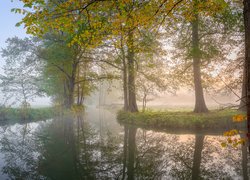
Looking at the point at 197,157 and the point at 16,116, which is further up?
the point at 16,116

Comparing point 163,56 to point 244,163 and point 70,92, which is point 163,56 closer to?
point 70,92

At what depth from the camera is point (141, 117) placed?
17125mm

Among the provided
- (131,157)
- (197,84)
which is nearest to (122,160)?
(131,157)

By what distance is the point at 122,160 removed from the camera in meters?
7.36

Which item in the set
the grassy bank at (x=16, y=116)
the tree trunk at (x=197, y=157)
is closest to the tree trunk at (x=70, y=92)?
the grassy bank at (x=16, y=116)

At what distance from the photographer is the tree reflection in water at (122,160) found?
19.7 ft

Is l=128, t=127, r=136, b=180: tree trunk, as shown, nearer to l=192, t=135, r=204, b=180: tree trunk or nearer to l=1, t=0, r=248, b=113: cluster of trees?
l=192, t=135, r=204, b=180: tree trunk

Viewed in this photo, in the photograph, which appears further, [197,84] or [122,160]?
[197,84]

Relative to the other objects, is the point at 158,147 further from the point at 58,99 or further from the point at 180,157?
the point at 58,99

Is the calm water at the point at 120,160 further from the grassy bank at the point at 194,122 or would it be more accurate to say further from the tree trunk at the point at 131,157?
the grassy bank at the point at 194,122

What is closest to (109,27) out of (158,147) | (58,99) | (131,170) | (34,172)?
(131,170)

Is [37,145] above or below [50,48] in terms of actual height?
below

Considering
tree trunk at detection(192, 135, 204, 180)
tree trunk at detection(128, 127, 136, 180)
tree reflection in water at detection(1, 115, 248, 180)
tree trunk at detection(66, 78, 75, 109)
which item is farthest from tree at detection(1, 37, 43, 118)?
tree trunk at detection(192, 135, 204, 180)

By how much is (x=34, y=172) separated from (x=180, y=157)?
530 cm
